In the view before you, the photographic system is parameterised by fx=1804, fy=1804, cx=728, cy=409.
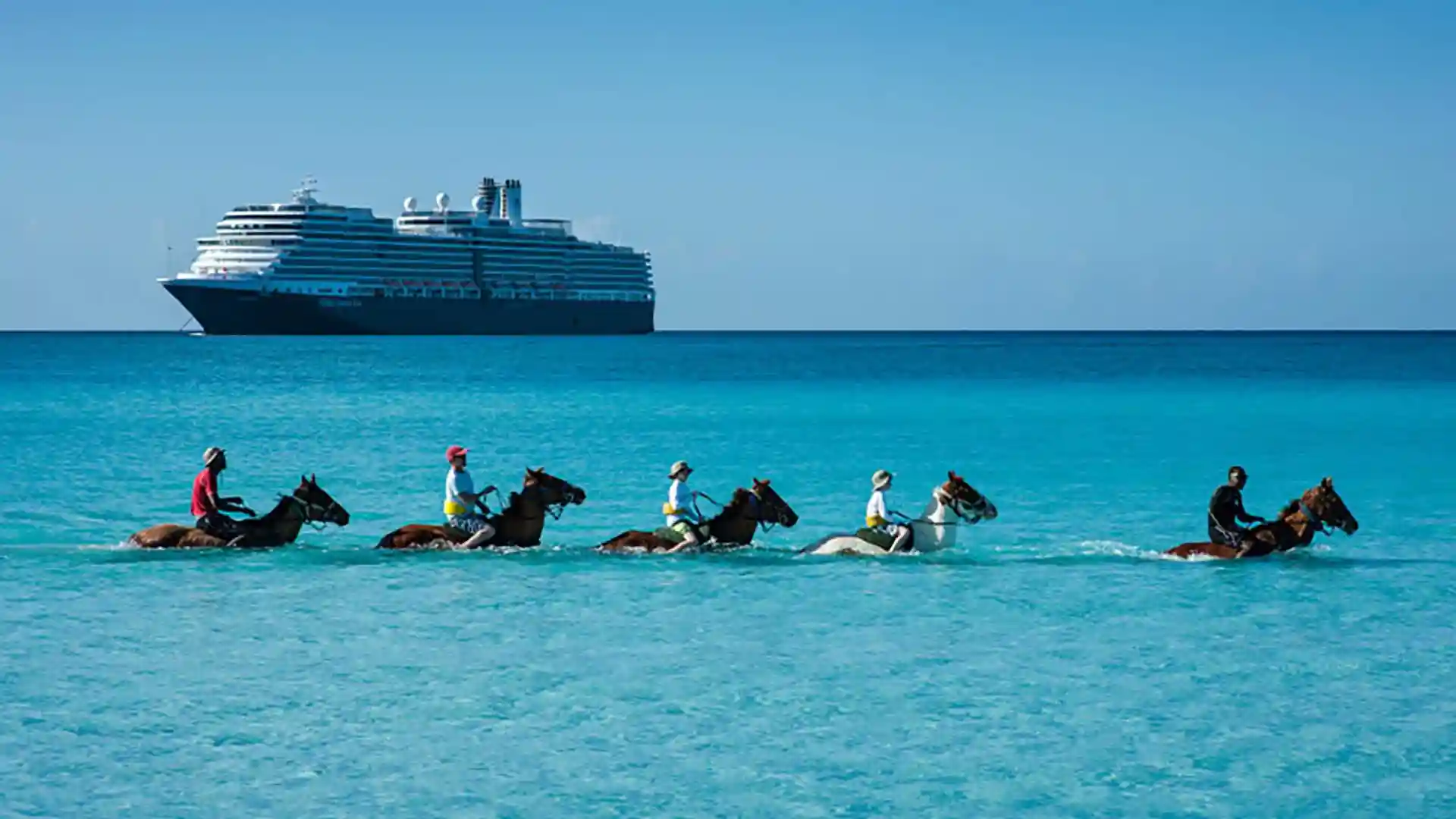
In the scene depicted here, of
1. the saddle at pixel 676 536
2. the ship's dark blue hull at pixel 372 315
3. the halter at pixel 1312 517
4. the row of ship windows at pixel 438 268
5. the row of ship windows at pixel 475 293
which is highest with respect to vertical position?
the row of ship windows at pixel 438 268

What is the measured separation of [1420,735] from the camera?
13.9 metres

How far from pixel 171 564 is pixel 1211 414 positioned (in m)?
47.1

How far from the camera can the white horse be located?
21156mm

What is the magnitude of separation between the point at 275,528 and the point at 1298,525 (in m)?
12.6

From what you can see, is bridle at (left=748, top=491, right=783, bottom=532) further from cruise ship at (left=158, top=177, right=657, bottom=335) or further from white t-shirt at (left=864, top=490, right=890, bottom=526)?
cruise ship at (left=158, top=177, right=657, bottom=335)

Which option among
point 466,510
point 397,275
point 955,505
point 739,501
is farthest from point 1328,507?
point 397,275

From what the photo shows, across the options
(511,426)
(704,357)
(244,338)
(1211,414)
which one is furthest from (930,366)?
(244,338)

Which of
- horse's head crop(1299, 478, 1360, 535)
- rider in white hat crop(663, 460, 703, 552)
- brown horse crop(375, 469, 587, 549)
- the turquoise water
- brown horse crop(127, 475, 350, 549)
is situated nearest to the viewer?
the turquoise water

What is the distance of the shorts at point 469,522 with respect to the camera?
22.1m

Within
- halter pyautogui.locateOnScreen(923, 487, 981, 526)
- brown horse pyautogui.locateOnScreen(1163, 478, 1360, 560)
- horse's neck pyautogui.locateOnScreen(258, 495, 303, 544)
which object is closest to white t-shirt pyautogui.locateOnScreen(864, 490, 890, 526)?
halter pyautogui.locateOnScreen(923, 487, 981, 526)

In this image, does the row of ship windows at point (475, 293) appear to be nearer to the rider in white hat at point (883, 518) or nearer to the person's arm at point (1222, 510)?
the rider in white hat at point (883, 518)

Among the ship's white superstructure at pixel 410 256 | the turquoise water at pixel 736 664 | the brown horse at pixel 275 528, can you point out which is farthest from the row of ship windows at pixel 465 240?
the brown horse at pixel 275 528

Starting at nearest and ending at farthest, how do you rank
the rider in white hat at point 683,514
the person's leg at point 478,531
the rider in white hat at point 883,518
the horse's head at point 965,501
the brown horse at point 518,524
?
the rider in white hat at point 883,518
the horse's head at point 965,501
the rider in white hat at point 683,514
the brown horse at point 518,524
the person's leg at point 478,531

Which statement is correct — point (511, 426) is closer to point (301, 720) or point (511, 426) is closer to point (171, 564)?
point (171, 564)
